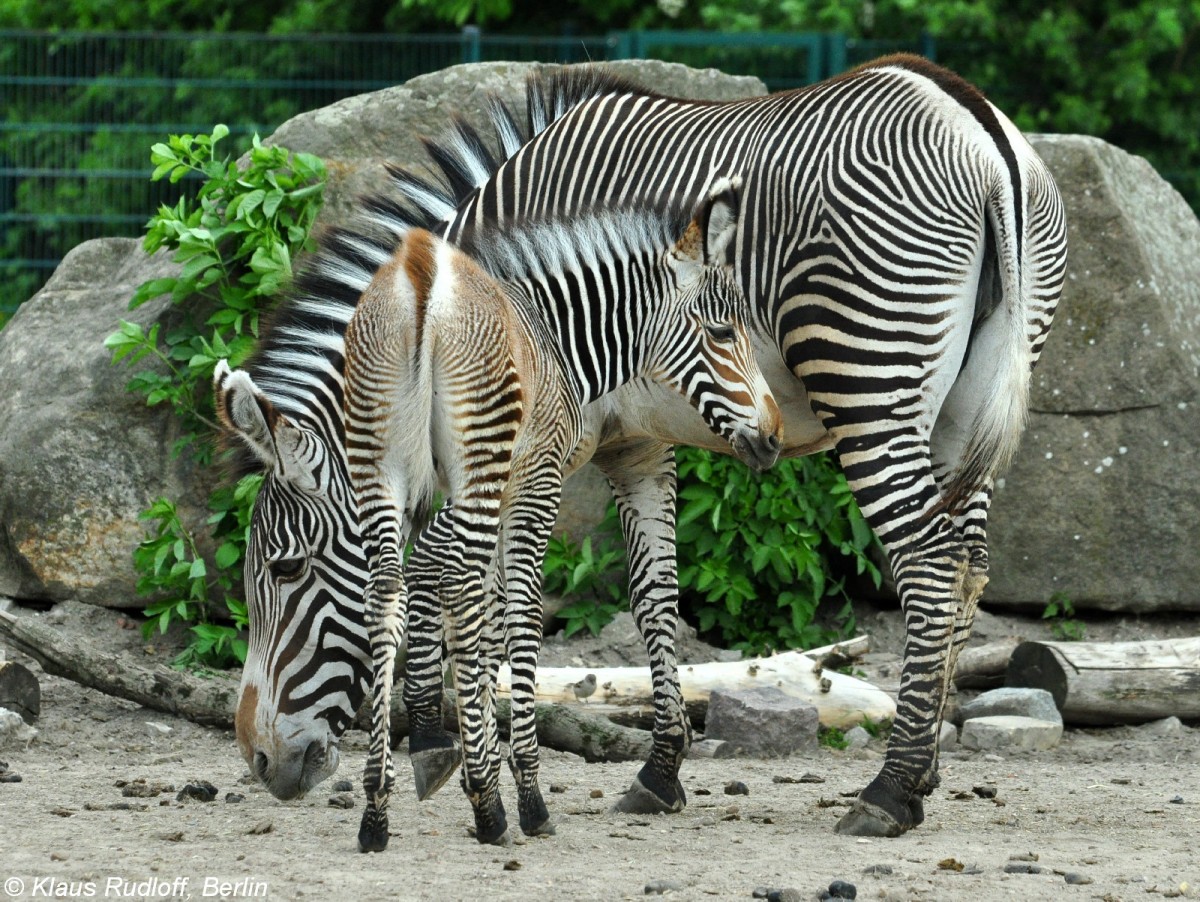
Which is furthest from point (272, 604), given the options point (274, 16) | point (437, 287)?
point (274, 16)

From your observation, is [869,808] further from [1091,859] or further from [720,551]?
[720,551]

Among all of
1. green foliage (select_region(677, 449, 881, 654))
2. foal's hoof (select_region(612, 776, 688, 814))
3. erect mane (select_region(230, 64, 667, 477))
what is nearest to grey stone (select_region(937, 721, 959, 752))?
green foliage (select_region(677, 449, 881, 654))

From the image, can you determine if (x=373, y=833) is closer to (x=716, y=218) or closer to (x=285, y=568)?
(x=285, y=568)

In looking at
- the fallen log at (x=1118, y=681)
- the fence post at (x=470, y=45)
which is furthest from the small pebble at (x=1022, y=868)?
the fence post at (x=470, y=45)

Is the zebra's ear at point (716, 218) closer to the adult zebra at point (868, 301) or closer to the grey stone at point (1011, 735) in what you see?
the adult zebra at point (868, 301)

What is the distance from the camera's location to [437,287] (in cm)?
454

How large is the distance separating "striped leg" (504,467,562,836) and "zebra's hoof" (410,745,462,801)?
476 millimetres

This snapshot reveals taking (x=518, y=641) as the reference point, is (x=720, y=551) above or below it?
below

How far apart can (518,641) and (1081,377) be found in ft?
15.0

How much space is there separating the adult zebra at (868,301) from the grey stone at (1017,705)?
5.64 feet

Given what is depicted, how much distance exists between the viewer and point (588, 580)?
8.23 meters

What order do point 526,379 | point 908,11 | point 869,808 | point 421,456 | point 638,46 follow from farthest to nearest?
point 908,11 → point 638,46 → point 869,808 → point 526,379 → point 421,456

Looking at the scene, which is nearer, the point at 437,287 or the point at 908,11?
the point at 437,287

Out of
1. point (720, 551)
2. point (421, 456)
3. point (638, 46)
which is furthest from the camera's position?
point (638, 46)
